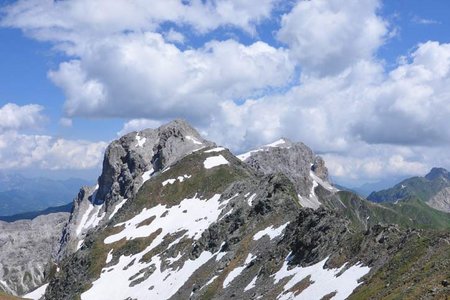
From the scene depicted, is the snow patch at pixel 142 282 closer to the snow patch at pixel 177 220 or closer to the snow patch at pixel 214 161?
the snow patch at pixel 177 220

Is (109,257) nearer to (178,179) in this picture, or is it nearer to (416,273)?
(178,179)

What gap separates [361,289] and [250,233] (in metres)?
45.4

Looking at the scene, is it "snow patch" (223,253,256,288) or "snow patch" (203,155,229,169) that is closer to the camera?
"snow patch" (223,253,256,288)

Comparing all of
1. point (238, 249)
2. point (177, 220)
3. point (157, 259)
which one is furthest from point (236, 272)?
point (177, 220)

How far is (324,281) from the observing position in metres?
57.6

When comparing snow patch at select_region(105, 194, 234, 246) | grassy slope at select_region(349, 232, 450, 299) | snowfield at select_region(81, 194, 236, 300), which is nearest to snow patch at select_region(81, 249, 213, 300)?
snowfield at select_region(81, 194, 236, 300)

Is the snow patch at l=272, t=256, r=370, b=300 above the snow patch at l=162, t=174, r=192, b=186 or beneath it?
beneath

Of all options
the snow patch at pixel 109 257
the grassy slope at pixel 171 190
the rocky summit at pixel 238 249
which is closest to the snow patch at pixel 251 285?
the rocky summit at pixel 238 249

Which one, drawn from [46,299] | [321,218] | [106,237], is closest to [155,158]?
[106,237]

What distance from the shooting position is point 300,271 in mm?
66000

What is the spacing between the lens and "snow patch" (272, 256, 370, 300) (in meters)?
53.1

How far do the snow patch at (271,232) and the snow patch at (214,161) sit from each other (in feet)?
189

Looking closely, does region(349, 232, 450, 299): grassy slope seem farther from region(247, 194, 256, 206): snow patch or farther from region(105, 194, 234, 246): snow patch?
region(105, 194, 234, 246): snow patch

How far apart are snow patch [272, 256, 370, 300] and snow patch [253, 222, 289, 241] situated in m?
21.4
